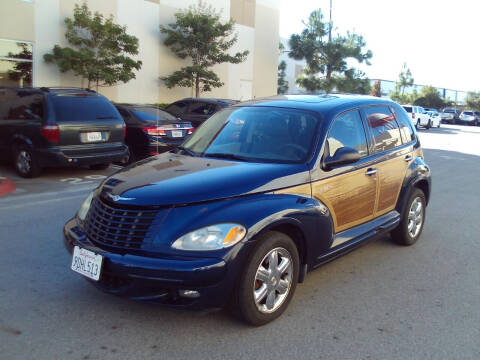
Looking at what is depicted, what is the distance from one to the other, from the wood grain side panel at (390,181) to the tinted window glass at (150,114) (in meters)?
6.98

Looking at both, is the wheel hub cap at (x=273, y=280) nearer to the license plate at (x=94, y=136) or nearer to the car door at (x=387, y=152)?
the car door at (x=387, y=152)

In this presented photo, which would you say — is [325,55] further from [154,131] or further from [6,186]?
[6,186]

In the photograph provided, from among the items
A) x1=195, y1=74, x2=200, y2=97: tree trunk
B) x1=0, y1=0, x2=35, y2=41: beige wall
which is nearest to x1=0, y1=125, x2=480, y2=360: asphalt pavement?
x1=0, y1=0, x2=35, y2=41: beige wall

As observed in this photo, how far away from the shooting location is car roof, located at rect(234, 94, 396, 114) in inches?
187

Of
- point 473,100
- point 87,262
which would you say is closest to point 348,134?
point 87,262

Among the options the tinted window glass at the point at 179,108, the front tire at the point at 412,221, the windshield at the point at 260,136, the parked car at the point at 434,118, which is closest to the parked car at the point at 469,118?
the parked car at the point at 434,118

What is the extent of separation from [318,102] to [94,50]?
15310 millimetres

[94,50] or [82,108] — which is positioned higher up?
[94,50]

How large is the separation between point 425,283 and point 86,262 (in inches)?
125

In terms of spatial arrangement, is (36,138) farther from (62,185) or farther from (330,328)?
(330,328)

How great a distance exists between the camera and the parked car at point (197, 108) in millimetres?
13977

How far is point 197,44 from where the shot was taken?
22.0m

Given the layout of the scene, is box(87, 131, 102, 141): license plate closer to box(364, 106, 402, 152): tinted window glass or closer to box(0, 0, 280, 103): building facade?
box(364, 106, 402, 152): tinted window glass

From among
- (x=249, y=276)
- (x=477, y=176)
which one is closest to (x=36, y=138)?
(x=249, y=276)
